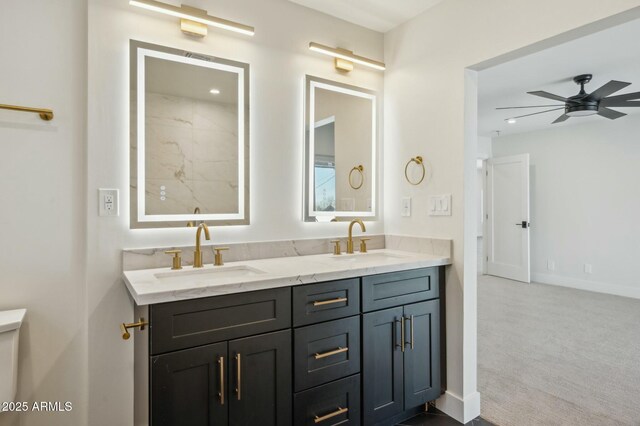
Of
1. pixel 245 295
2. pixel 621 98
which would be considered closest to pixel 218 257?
pixel 245 295

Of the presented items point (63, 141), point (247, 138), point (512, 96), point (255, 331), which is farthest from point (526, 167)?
point (63, 141)

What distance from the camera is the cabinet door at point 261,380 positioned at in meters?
1.42

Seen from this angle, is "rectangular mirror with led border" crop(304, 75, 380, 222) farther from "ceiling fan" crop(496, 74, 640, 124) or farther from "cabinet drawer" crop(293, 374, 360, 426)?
"ceiling fan" crop(496, 74, 640, 124)

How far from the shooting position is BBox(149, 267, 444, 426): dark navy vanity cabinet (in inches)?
52.2

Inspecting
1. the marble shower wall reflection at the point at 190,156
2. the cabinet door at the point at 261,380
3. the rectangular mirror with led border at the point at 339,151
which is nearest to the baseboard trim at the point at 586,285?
the rectangular mirror with led border at the point at 339,151

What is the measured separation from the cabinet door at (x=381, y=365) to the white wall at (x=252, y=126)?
2.43ft

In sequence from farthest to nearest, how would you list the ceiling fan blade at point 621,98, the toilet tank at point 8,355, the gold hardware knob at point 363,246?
1. the ceiling fan blade at point 621,98
2. the gold hardware knob at point 363,246
3. the toilet tank at point 8,355

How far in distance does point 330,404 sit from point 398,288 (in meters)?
0.67

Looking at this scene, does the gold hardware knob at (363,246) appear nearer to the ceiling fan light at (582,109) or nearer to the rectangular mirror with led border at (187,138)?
the rectangular mirror with led border at (187,138)

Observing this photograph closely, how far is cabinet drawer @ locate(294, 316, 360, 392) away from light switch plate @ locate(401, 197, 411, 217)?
0.96 m

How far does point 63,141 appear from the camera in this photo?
65.2 inches

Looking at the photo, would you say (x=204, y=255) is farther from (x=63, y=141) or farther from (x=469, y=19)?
(x=469, y=19)

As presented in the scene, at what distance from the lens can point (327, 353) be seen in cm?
166

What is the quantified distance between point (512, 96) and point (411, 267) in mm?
3223
